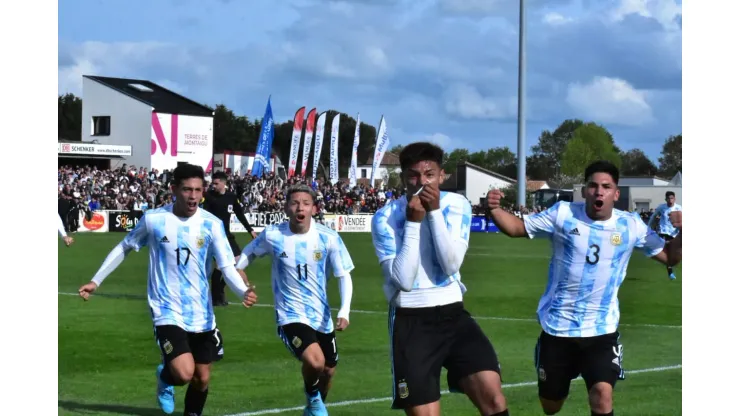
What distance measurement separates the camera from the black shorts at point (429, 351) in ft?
24.0

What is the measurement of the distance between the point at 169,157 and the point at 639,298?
57542 millimetres

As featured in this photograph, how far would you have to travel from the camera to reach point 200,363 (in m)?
9.91

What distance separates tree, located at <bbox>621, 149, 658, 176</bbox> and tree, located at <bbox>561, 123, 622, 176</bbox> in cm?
209

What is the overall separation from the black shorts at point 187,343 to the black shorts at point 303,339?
62cm

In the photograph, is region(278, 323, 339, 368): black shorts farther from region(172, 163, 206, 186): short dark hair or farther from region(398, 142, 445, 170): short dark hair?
region(398, 142, 445, 170): short dark hair

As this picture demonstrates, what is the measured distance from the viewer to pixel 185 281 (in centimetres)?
982

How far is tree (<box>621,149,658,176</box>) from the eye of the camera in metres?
160

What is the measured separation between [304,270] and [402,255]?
3.53m

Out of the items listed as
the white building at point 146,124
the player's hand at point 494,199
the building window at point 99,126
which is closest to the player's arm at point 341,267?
the player's hand at point 494,199

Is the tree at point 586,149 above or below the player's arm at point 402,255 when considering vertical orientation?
above

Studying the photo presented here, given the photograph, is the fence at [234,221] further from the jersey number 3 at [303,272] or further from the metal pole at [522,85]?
the jersey number 3 at [303,272]

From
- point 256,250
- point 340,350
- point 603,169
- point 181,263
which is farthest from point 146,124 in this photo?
point 603,169

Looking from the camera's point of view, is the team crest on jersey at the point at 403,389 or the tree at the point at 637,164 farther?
the tree at the point at 637,164

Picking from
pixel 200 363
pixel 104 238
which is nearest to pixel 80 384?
pixel 200 363
